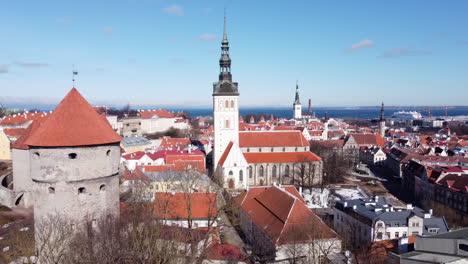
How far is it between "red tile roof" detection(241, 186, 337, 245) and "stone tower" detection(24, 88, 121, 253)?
1079 cm

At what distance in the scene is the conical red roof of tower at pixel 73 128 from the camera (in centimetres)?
2167

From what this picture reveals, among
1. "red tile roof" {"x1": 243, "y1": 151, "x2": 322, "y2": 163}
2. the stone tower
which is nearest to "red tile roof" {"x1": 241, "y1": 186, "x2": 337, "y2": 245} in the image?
the stone tower

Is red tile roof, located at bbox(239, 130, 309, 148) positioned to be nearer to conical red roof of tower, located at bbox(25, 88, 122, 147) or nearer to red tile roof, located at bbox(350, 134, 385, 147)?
conical red roof of tower, located at bbox(25, 88, 122, 147)

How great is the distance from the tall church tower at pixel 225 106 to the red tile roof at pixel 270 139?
4.52 metres

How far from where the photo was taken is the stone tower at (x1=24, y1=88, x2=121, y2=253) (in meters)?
21.7

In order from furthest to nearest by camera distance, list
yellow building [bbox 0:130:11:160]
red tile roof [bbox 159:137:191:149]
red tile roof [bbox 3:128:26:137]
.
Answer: red tile roof [bbox 159:137:191:149]
red tile roof [bbox 3:128:26:137]
yellow building [bbox 0:130:11:160]

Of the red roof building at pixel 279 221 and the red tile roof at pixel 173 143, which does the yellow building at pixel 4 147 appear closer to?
the red tile roof at pixel 173 143

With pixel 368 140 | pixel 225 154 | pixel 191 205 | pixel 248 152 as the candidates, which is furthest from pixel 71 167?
pixel 368 140

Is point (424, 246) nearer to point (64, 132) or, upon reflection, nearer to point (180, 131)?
point (64, 132)

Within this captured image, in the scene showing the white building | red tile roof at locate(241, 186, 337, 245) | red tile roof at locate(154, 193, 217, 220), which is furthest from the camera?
red tile roof at locate(154, 193, 217, 220)

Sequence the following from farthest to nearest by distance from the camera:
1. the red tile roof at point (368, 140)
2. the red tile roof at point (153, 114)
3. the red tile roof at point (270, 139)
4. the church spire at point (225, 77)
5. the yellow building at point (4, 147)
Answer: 1. the red tile roof at point (153, 114)
2. the red tile roof at point (368, 140)
3. the yellow building at point (4, 147)
4. the red tile roof at point (270, 139)
5. the church spire at point (225, 77)

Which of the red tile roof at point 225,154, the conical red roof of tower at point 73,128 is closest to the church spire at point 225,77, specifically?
the red tile roof at point 225,154

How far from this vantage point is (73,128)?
877 inches

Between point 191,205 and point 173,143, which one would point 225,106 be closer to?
point 191,205
